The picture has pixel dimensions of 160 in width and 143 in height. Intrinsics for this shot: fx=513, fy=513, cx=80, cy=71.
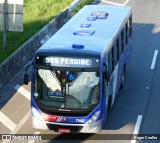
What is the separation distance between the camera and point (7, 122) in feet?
57.9

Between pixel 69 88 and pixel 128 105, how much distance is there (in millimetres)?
4362

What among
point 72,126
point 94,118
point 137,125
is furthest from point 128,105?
point 72,126

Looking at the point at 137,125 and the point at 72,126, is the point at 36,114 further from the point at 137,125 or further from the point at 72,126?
the point at 137,125

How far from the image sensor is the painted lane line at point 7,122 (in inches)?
680

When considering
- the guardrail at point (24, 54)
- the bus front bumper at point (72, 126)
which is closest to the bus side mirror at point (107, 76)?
the bus front bumper at point (72, 126)

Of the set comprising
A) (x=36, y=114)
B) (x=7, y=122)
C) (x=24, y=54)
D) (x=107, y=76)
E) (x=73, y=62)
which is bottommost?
(x=7, y=122)

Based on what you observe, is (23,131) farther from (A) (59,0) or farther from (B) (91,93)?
(A) (59,0)

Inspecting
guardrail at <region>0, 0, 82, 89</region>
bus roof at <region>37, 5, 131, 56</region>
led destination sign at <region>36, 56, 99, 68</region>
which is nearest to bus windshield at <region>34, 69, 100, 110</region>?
led destination sign at <region>36, 56, 99, 68</region>

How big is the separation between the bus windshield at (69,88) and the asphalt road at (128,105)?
141 centimetres

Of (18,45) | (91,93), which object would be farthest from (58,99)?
(18,45)

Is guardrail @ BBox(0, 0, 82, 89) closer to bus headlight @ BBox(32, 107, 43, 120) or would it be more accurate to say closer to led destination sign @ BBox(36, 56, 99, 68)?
bus headlight @ BBox(32, 107, 43, 120)

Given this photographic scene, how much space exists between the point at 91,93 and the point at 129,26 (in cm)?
744

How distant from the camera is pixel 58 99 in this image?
50.4 ft

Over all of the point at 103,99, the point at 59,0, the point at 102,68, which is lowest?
the point at 59,0
